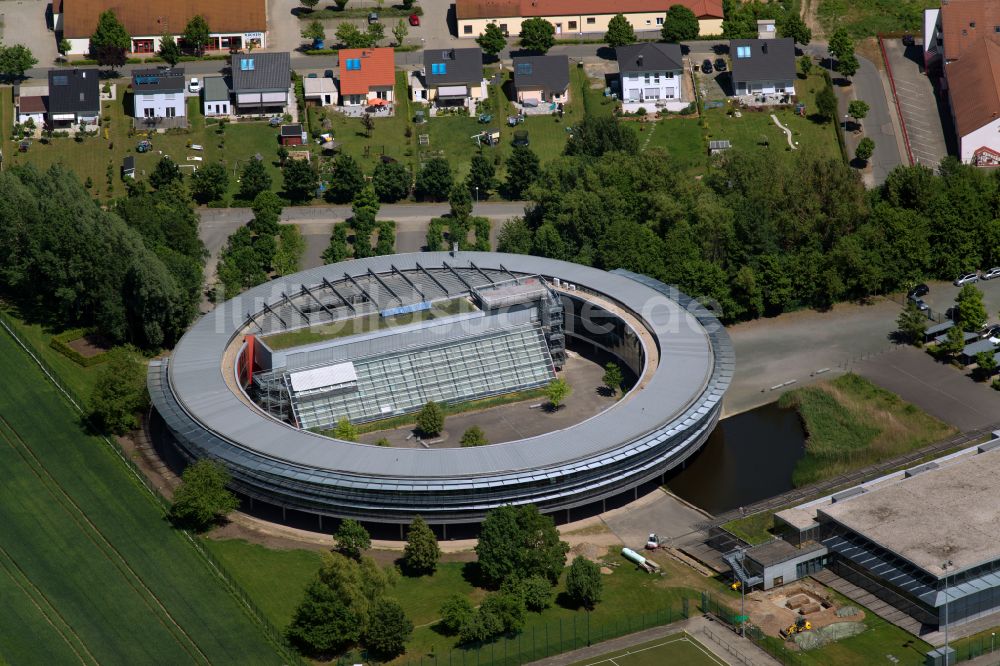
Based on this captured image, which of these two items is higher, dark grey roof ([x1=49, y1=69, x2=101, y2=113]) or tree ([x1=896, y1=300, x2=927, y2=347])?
dark grey roof ([x1=49, y1=69, x2=101, y2=113])

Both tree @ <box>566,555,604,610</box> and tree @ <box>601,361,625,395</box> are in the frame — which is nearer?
tree @ <box>566,555,604,610</box>

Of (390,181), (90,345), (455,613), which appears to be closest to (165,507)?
(455,613)

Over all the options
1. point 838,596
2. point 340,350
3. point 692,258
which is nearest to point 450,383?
point 340,350

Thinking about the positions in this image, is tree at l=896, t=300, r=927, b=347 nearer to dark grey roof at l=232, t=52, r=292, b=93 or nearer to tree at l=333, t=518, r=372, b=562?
tree at l=333, t=518, r=372, b=562

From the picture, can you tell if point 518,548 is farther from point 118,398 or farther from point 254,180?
point 254,180

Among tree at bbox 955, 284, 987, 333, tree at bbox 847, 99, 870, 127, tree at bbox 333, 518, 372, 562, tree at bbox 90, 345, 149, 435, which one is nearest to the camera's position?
tree at bbox 333, 518, 372, 562

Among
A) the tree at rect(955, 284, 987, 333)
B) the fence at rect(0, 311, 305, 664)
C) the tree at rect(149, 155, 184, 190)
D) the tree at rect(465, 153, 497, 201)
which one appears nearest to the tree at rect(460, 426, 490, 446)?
the fence at rect(0, 311, 305, 664)
